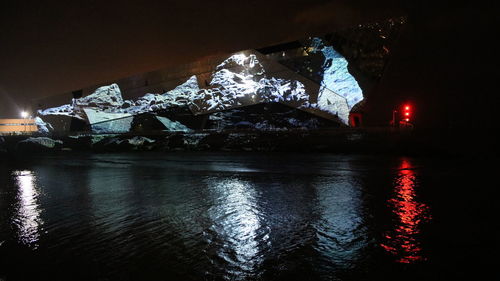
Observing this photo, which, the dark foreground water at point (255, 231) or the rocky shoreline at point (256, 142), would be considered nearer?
the dark foreground water at point (255, 231)

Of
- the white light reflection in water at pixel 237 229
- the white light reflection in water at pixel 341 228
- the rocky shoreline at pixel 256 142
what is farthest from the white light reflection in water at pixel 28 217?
the rocky shoreline at pixel 256 142

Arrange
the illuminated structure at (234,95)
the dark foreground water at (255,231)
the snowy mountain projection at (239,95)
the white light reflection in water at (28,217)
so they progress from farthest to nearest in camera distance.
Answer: the illuminated structure at (234,95), the snowy mountain projection at (239,95), the white light reflection in water at (28,217), the dark foreground water at (255,231)

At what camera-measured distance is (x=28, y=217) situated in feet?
16.1

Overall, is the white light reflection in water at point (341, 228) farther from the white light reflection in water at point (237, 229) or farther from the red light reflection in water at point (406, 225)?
the white light reflection in water at point (237, 229)

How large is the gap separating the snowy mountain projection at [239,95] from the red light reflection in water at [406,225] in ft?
35.7

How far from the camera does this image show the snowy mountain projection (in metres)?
17.0

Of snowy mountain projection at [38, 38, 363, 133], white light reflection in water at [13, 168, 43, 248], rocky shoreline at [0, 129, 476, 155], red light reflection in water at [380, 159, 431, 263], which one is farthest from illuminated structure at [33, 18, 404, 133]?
white light reflection in water at [13, 168, 43, 248]

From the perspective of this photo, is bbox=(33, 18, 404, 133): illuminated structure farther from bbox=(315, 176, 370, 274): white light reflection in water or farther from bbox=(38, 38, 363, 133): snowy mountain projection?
bbox=(315, 176, 370, 274): white light reflection in water

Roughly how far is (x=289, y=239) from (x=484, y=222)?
2295mm

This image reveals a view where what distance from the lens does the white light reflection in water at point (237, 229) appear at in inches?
116

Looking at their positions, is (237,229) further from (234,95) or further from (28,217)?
(234,95)

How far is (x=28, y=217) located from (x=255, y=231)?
3222 mm

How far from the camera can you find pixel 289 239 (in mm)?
3596

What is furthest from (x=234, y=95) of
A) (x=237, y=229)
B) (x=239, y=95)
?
(x=237, y=229)
